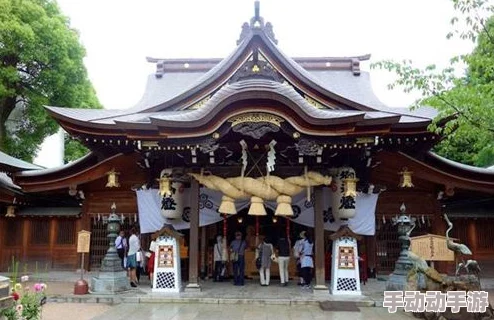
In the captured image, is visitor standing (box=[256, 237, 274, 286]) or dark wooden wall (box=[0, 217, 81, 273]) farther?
dark wooden wall (box=[0, 217, 81, 273])

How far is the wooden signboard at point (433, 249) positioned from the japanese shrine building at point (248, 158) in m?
Result: 2.35

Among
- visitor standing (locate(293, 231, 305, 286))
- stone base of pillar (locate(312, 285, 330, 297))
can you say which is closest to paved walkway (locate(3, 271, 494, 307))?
stone base of pillar (locate(312, 285, 330, 297))

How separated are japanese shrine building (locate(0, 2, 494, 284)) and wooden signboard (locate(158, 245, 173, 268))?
1.78 ft

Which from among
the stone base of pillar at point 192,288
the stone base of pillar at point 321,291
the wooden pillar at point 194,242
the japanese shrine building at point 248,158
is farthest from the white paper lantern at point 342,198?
the stone base of pillar at point 192,288

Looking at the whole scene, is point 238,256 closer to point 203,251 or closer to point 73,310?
point 203,251

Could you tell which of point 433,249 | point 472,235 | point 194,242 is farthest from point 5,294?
point 472,235

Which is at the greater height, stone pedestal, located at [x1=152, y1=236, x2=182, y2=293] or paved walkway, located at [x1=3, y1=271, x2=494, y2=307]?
stone pedestal, located at [x1=152, y1=236, x2=182, y2=293]

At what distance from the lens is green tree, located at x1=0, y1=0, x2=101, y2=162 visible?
18734mm

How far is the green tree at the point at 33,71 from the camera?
1873 centimetres

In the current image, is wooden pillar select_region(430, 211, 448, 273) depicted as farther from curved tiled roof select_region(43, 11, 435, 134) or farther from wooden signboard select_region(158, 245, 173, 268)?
wooden signboard select_region(158, 245, 173, 268)

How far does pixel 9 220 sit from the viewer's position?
1428 cm

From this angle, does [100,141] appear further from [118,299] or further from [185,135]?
[118,299]

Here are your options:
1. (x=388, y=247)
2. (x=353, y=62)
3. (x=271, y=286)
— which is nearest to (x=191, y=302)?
(x=271, y=286)

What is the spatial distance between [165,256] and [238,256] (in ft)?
6.54
